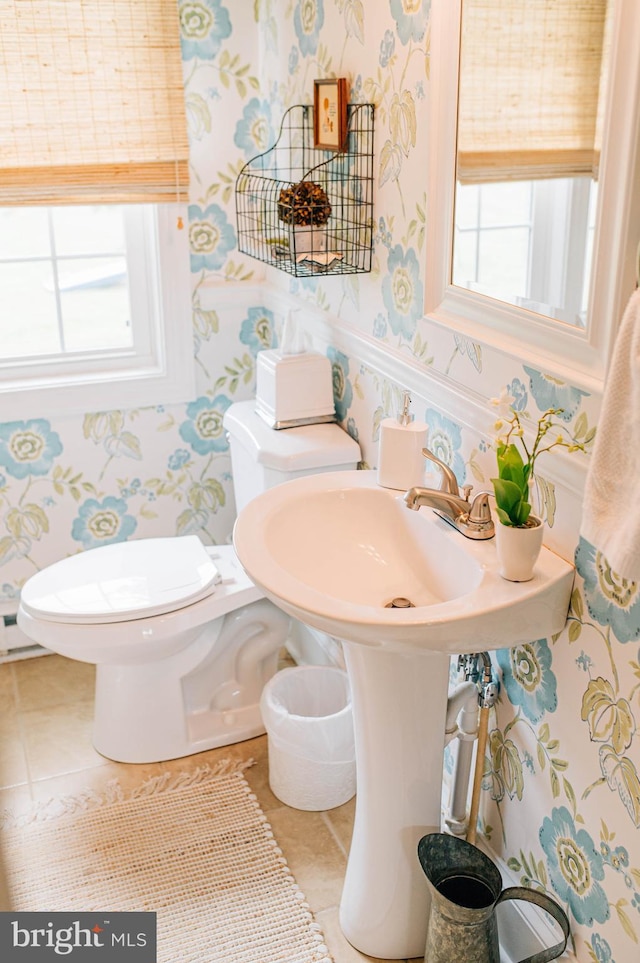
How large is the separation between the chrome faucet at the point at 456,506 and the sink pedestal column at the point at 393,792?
0.23 metres

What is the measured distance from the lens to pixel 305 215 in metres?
2.21

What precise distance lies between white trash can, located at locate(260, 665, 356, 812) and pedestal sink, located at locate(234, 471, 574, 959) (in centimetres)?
31

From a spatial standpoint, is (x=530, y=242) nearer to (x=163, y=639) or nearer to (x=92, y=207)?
(x=163, y=639)

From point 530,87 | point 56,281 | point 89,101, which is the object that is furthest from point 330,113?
point 56,281

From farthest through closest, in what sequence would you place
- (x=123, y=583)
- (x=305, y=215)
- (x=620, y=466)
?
(x=123, y=583) → (x=305, y=215) → (x=620, y=466)

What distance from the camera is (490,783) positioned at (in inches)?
74.1

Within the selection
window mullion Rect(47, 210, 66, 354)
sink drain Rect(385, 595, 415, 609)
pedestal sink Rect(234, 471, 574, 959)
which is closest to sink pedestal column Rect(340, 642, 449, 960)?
pedestal sink Rect(234, 471, 574, 959)

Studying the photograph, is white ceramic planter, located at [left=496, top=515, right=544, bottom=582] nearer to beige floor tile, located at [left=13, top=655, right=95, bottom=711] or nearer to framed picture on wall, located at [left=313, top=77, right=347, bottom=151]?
framed picture on wall, located at [left=313, top=77, right=347, bottom=151]

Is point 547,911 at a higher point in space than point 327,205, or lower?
lower

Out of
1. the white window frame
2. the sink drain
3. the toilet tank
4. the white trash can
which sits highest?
the white window frame

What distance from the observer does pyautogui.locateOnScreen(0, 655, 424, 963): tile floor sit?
2.07 m

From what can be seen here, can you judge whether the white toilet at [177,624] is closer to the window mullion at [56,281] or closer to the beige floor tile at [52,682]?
the beige floor tile at [52,682]

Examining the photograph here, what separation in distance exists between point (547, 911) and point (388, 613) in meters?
0.63

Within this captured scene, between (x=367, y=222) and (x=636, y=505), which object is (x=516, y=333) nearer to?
(x=636, y=505)
